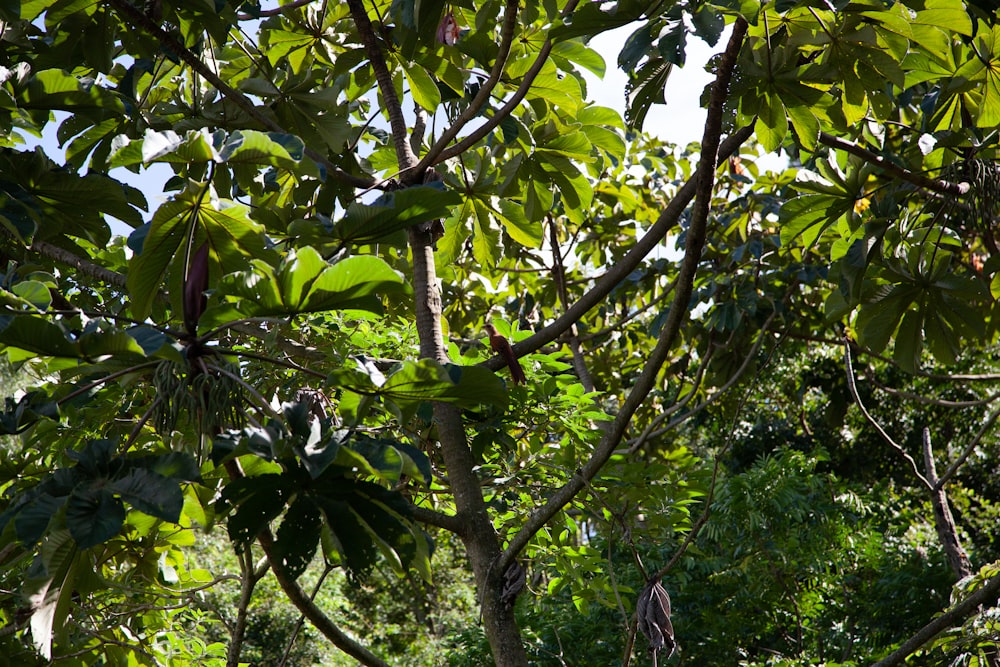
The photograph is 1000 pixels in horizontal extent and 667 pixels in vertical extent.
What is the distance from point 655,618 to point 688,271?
2.32 ft

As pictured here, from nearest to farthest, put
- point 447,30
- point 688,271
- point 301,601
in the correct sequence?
point 688,271, point 301,601, point 447,30

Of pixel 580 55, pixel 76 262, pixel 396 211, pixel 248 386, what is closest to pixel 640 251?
pixel 580 55

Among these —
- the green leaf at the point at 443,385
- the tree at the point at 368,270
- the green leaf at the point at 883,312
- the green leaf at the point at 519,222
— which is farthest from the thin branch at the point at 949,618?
the green leaf at the point at 519,222

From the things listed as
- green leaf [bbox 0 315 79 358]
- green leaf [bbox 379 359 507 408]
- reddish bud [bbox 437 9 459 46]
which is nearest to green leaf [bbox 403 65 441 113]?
reddish bud [bbox 437 9 459 46]

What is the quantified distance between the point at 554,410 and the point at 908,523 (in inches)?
207

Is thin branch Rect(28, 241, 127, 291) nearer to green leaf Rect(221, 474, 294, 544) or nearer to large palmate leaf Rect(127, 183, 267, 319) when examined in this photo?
large palmate leaf Rect(127, 183, 267, 319)

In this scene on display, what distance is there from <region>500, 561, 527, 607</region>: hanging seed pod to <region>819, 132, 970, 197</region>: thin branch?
4.30ft

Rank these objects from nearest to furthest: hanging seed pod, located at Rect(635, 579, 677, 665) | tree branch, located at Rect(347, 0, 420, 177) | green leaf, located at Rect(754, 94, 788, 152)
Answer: hanging seed pod, located at Rect(635, 579, 677, 665) → green leaf, located at Rect(754, 94, 788, 152) → tree branch, located at Rect(347, 0, 420, 177)

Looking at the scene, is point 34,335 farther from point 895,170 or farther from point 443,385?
point 895,170

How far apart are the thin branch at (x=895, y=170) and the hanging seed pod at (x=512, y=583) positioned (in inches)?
51.6

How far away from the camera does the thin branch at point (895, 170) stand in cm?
213

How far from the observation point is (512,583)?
5.77ft

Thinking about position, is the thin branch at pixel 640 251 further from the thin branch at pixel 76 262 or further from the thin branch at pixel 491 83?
the thin branch at pixel 76 262

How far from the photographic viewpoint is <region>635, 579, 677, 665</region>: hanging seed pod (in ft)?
5.42
